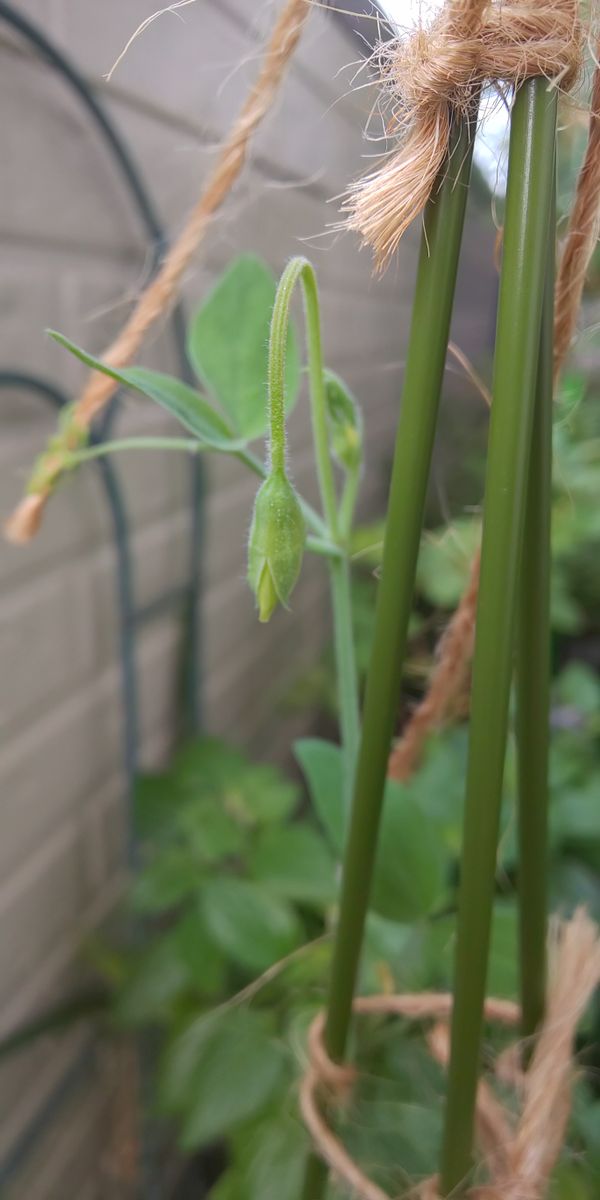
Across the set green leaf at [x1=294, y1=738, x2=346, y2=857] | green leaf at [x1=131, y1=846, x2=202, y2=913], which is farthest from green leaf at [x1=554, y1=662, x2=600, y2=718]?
green leaf at [x1=294, y1=738, x2=346, y2=857]

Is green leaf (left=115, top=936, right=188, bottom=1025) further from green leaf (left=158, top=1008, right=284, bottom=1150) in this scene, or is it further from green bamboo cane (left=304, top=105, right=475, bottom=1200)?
green bamboo cane (left=304, top=105, right=475, bottom=1200)

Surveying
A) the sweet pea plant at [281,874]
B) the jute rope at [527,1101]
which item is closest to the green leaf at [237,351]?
the sweet pea plant at [281,874]

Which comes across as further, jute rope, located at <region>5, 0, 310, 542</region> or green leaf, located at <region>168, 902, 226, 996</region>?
green leaf, located at <region>168, 902, 226, 996</region>

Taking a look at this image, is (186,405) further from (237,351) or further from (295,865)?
(295,865)

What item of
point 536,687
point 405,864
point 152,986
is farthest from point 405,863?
point 152,986

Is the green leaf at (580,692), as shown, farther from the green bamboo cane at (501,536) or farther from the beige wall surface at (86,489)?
the green bamboo cane at (501,536)

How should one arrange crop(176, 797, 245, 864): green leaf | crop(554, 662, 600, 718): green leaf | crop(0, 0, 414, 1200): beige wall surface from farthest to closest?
crop(554, 662, 600, 718): green leaf
crop(176, 797, 245, 864): green leaf
crop(0, 0, 414, 1200): beige wall surface

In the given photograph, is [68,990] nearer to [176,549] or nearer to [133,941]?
[133,941]

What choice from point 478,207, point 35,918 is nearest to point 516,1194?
point 35,918
